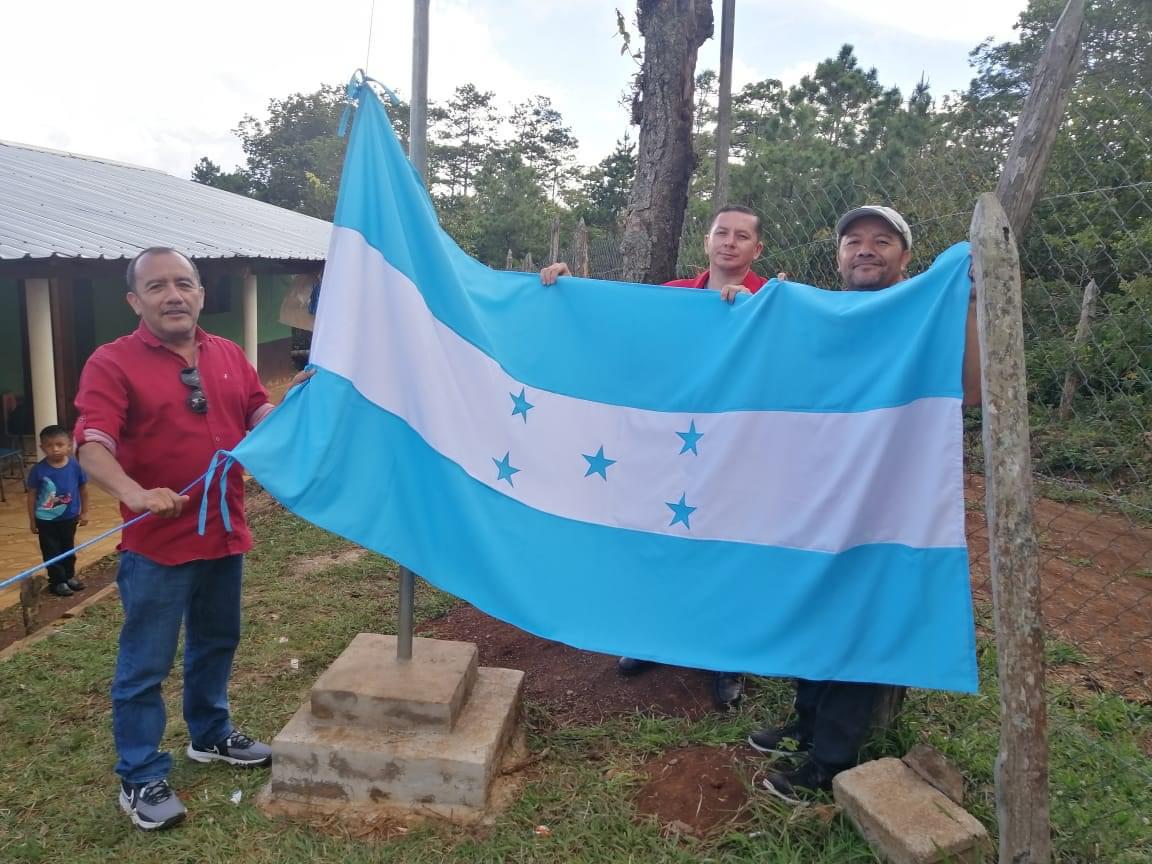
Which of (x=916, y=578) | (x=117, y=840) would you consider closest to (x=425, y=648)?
(x=117, y=840)

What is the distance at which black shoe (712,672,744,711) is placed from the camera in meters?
3.27

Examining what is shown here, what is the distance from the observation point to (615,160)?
1228 inches

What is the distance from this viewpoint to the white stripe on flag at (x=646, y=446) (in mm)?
2463

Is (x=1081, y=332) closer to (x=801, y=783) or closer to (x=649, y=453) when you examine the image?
(x=649, y=453)

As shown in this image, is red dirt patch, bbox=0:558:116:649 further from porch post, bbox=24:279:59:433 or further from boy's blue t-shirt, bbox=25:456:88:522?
porch post, bbox=24:279:59:433

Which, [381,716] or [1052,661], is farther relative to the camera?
[1052,661]

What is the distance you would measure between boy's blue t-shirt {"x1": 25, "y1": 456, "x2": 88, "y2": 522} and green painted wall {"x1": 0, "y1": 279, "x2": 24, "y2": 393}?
17.5 feet

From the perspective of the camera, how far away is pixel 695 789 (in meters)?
2.75

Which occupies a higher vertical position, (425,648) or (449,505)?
(449,505)

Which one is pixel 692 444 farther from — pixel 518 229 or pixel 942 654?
pixel 518 229

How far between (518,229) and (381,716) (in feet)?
92.5

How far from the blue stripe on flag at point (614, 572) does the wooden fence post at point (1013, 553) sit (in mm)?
335

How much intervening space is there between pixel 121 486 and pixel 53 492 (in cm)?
351

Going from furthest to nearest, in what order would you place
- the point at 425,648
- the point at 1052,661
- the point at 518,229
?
1. the point at 518,229
2. the point at 1052,661
3. the point at 425,648
